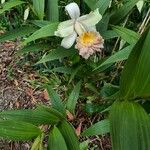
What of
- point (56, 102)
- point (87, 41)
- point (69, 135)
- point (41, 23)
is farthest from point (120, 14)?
point (69, 135)

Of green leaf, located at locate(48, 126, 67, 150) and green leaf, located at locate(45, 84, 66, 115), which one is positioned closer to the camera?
green leaf, located at locate(48, 126, 67, 150)

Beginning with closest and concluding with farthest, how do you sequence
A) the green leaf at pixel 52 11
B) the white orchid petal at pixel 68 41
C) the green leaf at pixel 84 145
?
the white orchid petal at pixel 68 41 < the green leaf at pixel 52 11 < the green leaf at pixel 84 145

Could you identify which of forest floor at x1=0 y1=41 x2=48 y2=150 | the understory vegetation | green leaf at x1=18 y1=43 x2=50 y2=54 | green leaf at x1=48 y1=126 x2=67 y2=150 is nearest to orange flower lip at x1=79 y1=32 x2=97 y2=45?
the understory vegetation

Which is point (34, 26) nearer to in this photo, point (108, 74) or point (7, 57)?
point (108, 74)

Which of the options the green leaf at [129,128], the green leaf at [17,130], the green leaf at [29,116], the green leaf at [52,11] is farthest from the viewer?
the green leaf at [52,11]

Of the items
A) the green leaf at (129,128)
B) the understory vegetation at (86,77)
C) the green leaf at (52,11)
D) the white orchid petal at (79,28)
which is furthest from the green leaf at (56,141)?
the green leaf at (52,11)

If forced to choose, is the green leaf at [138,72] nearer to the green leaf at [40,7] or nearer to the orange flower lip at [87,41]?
the orange flower lip at [87,41]

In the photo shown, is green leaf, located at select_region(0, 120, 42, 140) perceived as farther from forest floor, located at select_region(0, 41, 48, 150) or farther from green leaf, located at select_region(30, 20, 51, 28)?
forest floor, located at select_region(0, 41, 48, 150)

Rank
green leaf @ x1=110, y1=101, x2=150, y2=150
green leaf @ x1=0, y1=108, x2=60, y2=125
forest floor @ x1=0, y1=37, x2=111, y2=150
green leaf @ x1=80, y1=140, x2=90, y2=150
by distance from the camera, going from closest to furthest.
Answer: green leaf @ x1=110, y1=101, x2=150, y2=150
green leaf @ x1=0, y1=108, x2=60, y2=125
green leaf @ x1=80, y1=140, x2=90, y2=150
forest floor @ x1=0, y1=37, x2=111, y2=150
